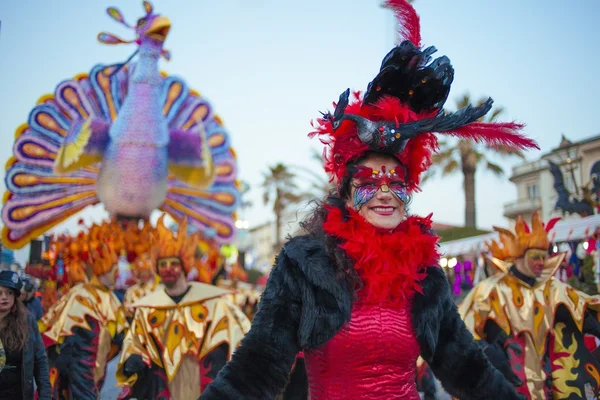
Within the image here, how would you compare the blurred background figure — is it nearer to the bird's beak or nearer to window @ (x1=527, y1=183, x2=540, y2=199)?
the bird's beak

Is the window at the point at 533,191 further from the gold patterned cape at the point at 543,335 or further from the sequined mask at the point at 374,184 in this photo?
the sequined mask at the point at 374,184

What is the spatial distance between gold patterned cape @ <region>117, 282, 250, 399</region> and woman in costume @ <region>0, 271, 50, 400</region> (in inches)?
58.1

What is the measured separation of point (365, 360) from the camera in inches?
90.1

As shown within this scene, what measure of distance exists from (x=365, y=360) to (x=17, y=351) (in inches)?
112

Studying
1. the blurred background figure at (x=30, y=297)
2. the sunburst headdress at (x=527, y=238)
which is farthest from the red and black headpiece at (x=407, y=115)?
the blurred background figure at (x=30, y=297)

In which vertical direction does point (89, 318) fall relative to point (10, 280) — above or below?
below

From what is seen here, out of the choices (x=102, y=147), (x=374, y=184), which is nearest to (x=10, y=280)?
(x=374, y=184)

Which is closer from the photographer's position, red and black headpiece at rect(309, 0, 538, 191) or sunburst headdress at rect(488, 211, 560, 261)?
red and black headpiece at rect(309, 0, 538, 191)

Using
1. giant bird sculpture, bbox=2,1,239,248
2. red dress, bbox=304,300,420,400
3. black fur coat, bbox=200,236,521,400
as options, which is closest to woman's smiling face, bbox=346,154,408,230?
black fur coat, bbox=200,236,521,400

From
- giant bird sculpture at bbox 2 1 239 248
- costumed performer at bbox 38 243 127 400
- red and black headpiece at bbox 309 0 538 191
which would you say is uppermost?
giant bird sculpture at bbox 2 1 239 248

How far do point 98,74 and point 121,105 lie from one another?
1350 mm

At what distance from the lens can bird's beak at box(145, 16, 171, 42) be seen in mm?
19750

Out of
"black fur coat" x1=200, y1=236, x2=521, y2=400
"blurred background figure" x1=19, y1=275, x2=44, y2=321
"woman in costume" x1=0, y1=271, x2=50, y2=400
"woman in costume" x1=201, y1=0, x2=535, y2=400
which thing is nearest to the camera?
"black fur coat" x1=200, y1=236, x2=521, y2=400

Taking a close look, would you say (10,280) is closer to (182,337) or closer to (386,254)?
(182,337)
